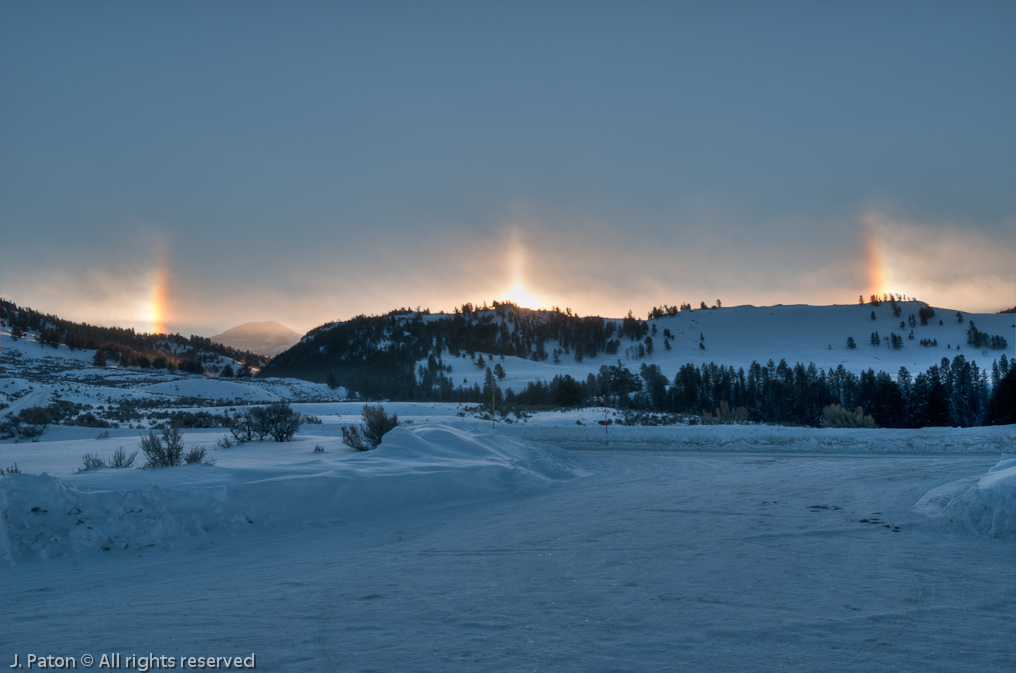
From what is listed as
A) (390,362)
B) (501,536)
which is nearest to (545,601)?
(501,536)

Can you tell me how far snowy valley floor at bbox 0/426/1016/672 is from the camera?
3979 millimetres

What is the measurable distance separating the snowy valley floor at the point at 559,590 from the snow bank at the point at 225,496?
12 cm

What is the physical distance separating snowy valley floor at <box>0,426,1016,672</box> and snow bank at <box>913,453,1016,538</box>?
0.07 meters

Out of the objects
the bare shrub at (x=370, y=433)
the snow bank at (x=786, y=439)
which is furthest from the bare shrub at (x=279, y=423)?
the snow bank at (x=786, y=439)

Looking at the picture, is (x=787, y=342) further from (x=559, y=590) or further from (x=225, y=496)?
(x=559, y=590)

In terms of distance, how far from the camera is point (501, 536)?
7730mm

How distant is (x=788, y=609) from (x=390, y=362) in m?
125

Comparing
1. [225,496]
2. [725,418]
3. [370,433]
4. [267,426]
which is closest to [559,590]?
[225,496]

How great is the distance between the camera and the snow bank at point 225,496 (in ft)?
23.8

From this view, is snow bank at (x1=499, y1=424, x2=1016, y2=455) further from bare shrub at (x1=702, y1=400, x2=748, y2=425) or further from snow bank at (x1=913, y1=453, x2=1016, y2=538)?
snow bank at (x1=913, y1=453, x2=1016, y2=538)

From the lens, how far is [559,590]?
5379 millimetres

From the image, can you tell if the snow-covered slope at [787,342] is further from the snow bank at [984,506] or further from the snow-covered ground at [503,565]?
the snow bank at [984,506]

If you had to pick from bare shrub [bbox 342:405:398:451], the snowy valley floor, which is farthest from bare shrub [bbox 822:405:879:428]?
bare shrub [bbox 342:405:398:451]

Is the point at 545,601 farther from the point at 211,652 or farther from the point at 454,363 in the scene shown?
the point at 454,363
